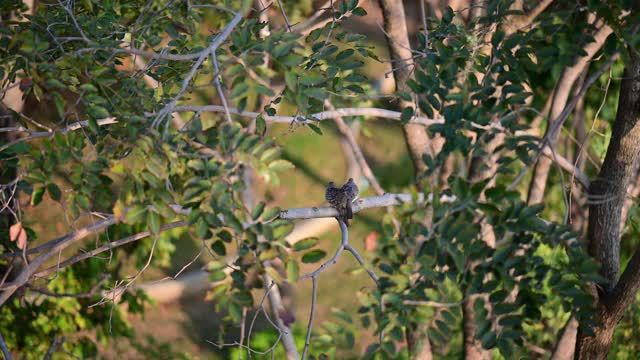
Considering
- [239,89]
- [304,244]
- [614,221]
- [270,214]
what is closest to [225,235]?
[270,214]

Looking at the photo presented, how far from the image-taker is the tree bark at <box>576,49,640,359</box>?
145 inches

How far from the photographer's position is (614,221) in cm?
396

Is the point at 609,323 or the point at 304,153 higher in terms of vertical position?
the point at 609,323

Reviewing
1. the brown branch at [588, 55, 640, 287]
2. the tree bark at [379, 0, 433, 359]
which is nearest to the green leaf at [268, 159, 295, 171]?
the brown branch at [588, 55, 640, 287]

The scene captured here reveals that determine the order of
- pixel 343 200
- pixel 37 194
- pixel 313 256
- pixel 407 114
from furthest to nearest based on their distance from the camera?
pixel 343 200 → pixel 407 114 → pixel 37 194 → pixel 313 256

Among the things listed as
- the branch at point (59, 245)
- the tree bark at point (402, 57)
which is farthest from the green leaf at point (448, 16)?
the branch at point (59, 245)

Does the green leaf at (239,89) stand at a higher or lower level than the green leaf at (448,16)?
lower

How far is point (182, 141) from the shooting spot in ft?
8.82

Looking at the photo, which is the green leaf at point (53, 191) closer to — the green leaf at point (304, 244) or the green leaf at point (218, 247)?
the green leaf at point (218, 247)

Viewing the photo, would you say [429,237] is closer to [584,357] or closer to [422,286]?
[422,286]

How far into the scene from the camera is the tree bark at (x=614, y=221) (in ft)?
12.1

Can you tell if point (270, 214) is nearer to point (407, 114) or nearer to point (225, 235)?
point (225, 235)

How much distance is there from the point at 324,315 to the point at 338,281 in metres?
0.70

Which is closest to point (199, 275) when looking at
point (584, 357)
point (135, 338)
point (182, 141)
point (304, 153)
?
point (135, 338)
